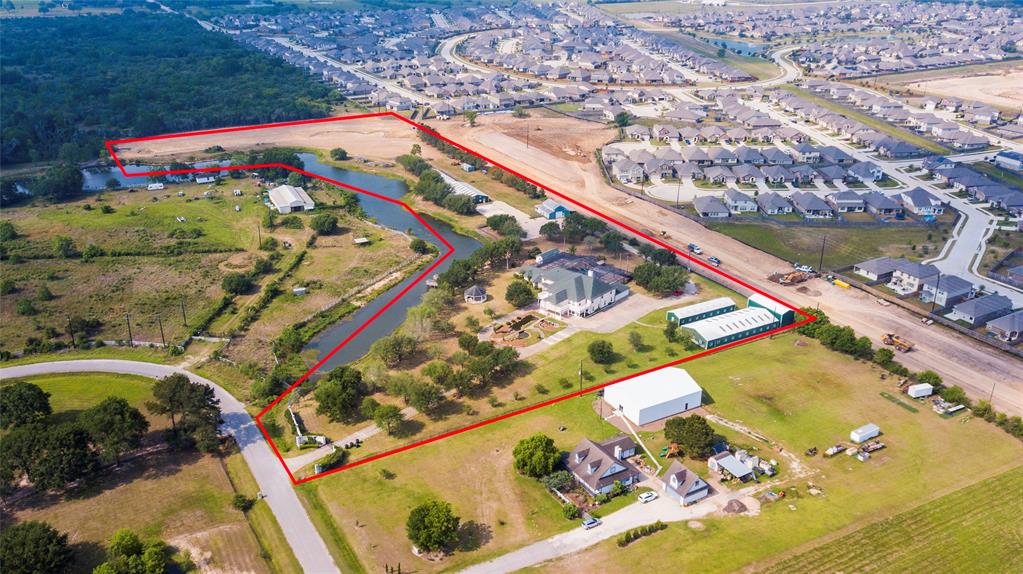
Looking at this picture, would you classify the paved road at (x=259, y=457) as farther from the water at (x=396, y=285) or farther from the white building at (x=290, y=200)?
the white building at (x=290, y=200)

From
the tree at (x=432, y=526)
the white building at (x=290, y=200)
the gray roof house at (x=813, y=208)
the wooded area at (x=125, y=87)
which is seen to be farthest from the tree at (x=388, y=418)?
the wooded area at (x=125, y=87)

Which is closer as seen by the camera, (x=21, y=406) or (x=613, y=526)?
(x=613, y=526)

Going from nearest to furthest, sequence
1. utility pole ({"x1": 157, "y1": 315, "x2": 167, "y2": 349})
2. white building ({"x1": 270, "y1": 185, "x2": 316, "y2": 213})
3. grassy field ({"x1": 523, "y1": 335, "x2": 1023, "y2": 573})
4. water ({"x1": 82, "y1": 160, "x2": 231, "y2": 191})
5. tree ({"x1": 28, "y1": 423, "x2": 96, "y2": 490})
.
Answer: grassy field ({"x1": 523, "y1": 335, "x2": 1023, "y2": 573}), tree ({"x1": 28, "y1": 423, "x2": 96, "y2": 490}), utility pole ({"x1": 157, "y1": 315, "x2": 167, "y2": 349}), white building ({"x1": 270, "y1": 185, "x2": 316, "y2": 213}), water ({"x1": 82, "y1": 160, "x2": 231, "y2": 191})

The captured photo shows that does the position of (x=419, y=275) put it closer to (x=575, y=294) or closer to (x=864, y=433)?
(x=575, y=294)

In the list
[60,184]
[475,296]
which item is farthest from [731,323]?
[60,184]

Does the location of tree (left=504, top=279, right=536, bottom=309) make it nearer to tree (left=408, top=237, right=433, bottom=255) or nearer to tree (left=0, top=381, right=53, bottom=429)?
tree (left=408, top=237, right=433, bottom=255)

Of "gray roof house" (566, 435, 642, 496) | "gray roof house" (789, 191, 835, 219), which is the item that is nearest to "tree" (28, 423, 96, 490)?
"gray roof house" (566, 435, 642, 496)
